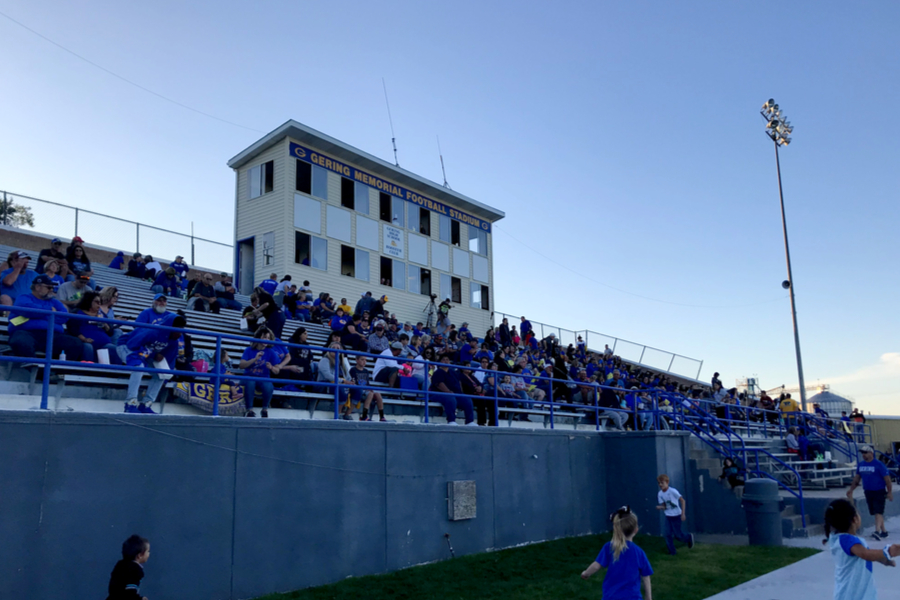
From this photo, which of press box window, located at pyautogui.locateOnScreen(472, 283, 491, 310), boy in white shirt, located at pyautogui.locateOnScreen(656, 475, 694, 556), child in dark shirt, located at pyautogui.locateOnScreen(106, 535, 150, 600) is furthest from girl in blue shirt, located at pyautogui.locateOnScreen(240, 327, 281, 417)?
press box window, located at pyautogui.locateOnScreen(472, 283, 491, 310)

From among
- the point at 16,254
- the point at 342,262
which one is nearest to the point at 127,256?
the point at 342,262

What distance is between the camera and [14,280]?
9.72 meters

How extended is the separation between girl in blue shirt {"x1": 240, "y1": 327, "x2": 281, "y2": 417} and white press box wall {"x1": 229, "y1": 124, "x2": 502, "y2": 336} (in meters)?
15.2

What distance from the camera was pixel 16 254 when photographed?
9.51 meters

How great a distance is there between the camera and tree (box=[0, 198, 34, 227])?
22.6 meters

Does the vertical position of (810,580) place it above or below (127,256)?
below

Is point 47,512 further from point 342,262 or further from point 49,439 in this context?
point 342,262

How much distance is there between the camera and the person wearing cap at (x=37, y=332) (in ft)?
26.7

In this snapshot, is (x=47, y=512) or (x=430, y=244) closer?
(x=47, y=512)

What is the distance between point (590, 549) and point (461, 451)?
3.13 m

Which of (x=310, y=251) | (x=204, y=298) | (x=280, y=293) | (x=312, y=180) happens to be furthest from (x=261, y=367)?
(x=312, y=180)

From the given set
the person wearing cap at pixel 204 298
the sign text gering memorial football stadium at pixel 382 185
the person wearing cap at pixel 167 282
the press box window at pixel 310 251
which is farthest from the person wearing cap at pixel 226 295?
the sign text gering memorial football stadium at pixel 382 185

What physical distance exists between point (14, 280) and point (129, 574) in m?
5.60

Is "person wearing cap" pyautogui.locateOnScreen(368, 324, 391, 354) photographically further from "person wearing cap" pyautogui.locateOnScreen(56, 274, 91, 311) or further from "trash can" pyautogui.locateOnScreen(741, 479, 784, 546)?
"trash can" pyautogui.locateOnScreen(741, 479, 784, 546)
